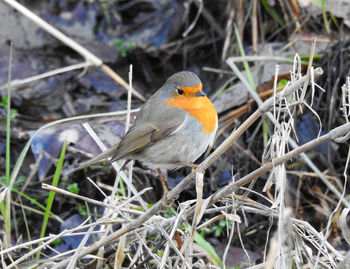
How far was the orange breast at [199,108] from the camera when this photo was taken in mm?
3158

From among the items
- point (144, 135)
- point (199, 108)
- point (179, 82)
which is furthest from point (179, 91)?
point (144, 135)

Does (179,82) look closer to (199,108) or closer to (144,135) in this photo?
(199,108)

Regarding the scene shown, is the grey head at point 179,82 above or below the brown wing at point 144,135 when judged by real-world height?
above

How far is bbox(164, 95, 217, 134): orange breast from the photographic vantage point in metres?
3.16

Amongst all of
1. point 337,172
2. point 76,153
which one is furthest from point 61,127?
point 337,172

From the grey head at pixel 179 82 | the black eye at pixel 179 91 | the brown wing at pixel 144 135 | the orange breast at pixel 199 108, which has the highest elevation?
the grey head at pixel 179 82

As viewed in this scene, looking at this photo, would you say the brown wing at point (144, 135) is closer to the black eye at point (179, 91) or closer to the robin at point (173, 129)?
the robin at point (173, 129)

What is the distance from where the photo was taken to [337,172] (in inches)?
151

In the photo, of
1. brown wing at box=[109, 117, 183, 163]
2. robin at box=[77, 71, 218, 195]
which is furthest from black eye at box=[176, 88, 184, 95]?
brown wing at box=[109, 117, 183, 163]

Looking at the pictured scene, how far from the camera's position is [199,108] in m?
3.21

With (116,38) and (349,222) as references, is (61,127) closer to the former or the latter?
(116,38)

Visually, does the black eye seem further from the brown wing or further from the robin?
the brown wing

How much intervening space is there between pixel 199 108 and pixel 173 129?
189 mm

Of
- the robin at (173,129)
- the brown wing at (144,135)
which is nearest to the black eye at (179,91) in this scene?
the robin at (173,129)
